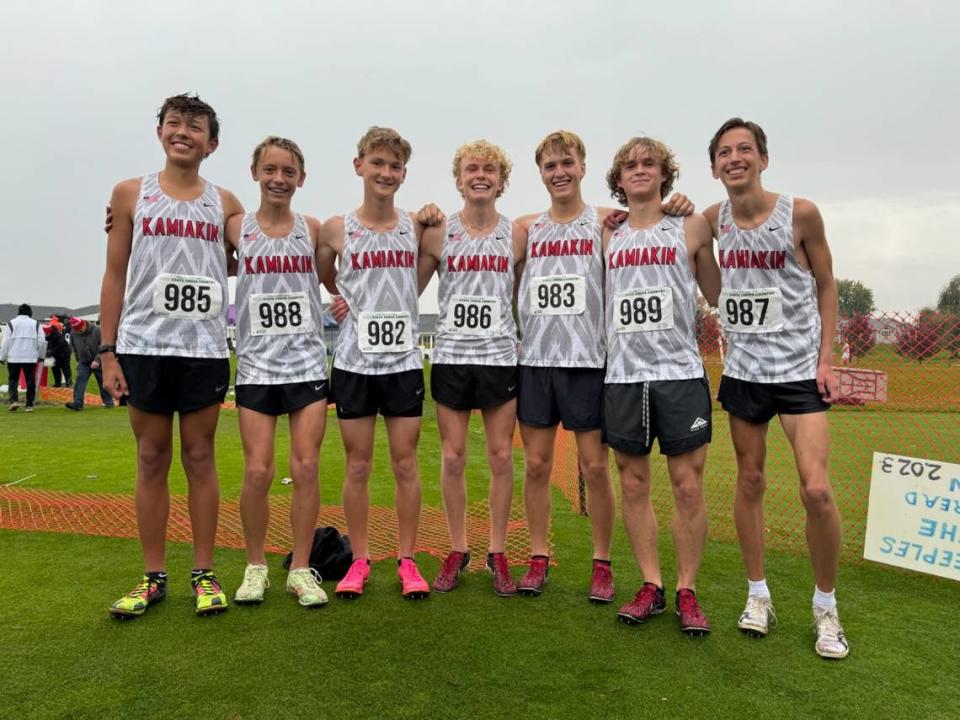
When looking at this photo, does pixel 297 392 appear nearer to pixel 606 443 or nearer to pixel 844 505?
pixel 606 443

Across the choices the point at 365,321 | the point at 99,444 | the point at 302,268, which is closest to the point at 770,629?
the point at 365,321

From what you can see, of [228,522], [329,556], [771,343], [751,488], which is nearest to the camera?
[771,343]

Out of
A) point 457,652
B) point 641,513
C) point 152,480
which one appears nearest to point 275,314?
point 152,480

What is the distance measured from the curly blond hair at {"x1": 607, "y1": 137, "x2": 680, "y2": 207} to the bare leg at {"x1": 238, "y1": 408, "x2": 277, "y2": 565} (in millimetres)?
2074

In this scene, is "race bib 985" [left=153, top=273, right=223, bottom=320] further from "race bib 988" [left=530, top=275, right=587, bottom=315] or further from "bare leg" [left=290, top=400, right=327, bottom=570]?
"race bib 988" [left=530, top=275, right=587, bottom=315]

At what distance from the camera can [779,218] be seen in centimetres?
301

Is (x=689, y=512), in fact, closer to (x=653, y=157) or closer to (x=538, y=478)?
(x=538, y=478)

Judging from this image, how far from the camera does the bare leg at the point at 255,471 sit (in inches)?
130

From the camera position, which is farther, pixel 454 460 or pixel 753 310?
pixel 454 460

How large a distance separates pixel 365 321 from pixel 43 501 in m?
3.68

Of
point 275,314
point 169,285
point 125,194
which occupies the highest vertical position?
point 125,194

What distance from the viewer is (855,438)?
990 centimetres

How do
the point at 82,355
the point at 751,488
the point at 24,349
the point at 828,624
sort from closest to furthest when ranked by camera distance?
the point at 828,624
the point at 751,488
the point at 24,349
the point at 82,355

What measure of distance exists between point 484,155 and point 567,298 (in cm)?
89
